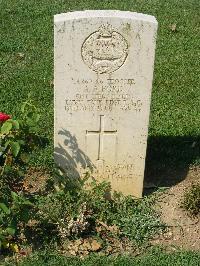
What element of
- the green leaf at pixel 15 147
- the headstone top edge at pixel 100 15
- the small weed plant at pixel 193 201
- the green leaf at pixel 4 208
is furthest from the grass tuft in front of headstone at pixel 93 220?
the headstone top edge at pixel 100 15

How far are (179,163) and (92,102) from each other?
1.49 meters

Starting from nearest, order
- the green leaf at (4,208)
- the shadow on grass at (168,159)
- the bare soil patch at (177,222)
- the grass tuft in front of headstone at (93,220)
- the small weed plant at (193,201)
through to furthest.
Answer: the green leaf at (4,208) → the grass tuft in front of headstone at (93,220) → the bare soil patch at (177,222) → the small weed plant at (193,201) → the shadow on grass at (168,159)

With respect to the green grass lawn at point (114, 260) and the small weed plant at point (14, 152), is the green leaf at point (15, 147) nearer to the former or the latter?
the small weed plant at point (14, 152)

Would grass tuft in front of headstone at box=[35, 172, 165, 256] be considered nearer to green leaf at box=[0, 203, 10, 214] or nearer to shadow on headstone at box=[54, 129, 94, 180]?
shadow on headstone at box=[54, 129, 94, 180]

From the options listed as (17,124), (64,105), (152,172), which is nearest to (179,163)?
(152,172)

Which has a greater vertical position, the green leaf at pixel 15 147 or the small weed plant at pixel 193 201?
the green leaf at pixel 15 147

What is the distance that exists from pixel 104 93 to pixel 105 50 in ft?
1.28

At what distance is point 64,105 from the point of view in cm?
482

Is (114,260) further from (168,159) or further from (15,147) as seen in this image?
(168,159)

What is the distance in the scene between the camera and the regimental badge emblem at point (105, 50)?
4539mm

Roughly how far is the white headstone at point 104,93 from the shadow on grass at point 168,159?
0.39 m

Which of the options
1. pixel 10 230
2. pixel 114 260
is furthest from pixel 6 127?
pixel 114 260

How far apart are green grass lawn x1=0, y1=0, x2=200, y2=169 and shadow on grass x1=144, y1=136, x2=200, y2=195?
0.4 inches

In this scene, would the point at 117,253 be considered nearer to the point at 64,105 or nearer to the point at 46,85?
the point at 64,105
